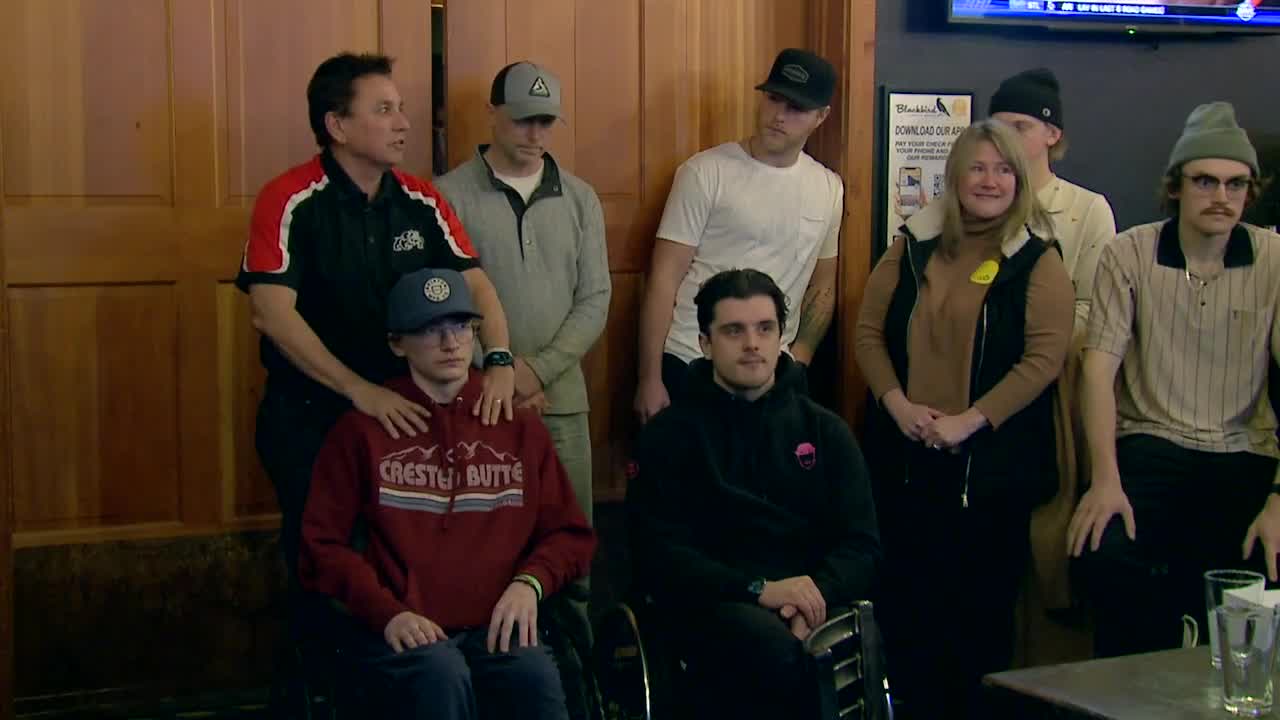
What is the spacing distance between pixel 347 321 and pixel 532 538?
23.9 inches

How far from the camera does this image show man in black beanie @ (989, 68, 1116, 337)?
12.1ft

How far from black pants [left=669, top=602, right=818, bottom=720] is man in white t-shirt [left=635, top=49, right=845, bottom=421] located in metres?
1.06

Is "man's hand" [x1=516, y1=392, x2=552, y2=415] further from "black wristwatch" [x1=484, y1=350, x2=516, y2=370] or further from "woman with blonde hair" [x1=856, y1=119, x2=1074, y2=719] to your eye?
"woman with blonde hair" [x1=856, y1=119, x2=1074, y2=719]

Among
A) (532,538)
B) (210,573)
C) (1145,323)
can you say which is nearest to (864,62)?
Result: (1145,323)

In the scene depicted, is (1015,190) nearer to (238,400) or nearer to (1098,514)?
(1098,514)

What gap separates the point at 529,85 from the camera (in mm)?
3422

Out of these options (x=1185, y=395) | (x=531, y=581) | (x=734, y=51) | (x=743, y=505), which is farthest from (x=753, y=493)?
(x=734, y=51)

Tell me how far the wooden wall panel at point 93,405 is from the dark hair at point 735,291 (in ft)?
4.64

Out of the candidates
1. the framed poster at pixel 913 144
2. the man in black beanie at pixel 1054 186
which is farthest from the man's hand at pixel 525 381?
the man in black beanie at pixel 1054 186

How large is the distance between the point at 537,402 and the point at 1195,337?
1.50 meters

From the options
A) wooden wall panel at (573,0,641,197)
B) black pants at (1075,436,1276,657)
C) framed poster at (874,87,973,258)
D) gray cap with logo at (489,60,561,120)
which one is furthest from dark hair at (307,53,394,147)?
black pants at (1075,436,1276,657)

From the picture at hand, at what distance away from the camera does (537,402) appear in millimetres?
3422

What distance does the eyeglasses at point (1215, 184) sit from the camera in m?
3.23

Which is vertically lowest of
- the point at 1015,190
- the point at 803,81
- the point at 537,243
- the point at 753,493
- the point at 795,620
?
the point at 795,620
